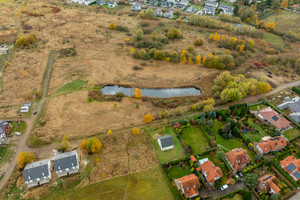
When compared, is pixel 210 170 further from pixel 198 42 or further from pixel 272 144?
pixel 198 42

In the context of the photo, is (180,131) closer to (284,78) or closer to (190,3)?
(284,78)

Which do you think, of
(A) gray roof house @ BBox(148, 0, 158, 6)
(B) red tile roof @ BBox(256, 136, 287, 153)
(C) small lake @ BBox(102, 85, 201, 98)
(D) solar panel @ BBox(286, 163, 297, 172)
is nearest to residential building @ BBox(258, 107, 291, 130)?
(B) red tile roof @ BBox(256, 136, 287, 153)

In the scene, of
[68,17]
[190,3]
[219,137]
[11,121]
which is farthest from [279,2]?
[11,121]

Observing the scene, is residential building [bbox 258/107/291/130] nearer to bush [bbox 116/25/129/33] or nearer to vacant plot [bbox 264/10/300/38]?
vacant plot [bbox 264/10/300/38]

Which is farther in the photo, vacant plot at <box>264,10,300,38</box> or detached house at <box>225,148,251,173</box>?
vacant plot at <box>264,10,300,38</box>

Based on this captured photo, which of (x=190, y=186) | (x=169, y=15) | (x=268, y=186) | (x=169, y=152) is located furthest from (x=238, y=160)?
(x=169, y=15)
